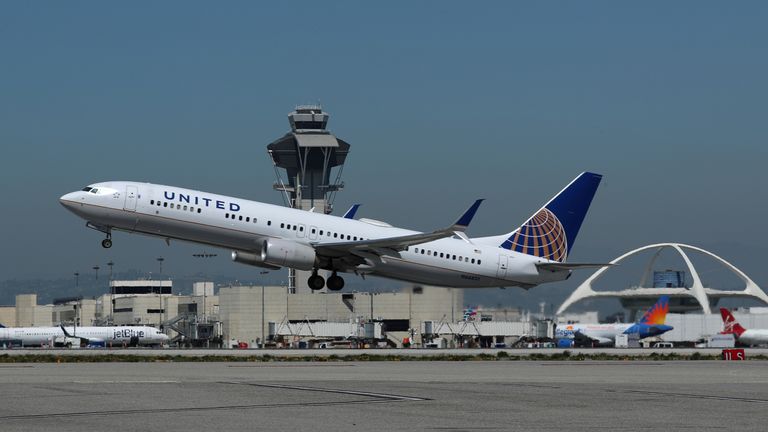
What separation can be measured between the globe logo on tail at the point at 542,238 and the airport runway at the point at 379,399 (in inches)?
1020

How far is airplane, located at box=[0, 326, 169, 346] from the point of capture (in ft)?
476

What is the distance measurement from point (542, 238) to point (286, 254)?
19348 millimetres

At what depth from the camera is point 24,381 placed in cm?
3603

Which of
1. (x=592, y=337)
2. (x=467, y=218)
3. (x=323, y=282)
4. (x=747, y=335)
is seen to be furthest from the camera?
(x=592, y=337)

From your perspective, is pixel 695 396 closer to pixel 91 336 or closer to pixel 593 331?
pixel 593 331

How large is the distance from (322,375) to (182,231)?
21166 mm

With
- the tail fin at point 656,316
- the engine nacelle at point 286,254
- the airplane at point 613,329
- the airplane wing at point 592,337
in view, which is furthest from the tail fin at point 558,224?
the tail fin at point 656,316

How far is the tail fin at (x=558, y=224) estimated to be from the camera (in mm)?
71688

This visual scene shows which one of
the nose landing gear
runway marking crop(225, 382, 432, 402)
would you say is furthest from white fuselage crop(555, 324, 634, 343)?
runway marking crop(225, 382, 432, 402)

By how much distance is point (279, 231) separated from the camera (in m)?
61.9

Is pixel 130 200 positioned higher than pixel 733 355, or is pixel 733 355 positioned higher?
pixel 130 200

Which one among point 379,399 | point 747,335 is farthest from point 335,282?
point 747,335

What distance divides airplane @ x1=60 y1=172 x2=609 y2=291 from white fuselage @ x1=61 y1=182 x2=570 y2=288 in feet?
0.18

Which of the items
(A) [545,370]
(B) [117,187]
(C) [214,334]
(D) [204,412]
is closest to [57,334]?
(C) [214,334]
